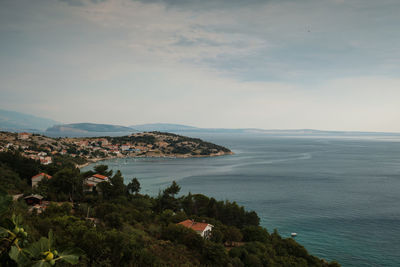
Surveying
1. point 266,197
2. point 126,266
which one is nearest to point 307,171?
point 266,197

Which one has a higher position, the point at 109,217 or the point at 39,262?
the point at 39,262

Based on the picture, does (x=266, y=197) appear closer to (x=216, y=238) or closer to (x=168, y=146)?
(x=216, y=238)

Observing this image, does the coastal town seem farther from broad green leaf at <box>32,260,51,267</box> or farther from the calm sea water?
broad green leaf at <box>32,260,51,267</box>

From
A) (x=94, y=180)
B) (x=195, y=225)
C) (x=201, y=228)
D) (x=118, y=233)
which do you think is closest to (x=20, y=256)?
(x=118, y=233)

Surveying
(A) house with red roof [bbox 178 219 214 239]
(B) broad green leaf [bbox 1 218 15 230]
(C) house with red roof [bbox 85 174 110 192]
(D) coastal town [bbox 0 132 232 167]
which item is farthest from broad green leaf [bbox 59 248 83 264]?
(D) coastal town [bbox 0 132 232 167]

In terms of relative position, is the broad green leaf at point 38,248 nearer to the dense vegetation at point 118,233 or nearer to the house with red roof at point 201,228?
the dense vegetation at point 118,233

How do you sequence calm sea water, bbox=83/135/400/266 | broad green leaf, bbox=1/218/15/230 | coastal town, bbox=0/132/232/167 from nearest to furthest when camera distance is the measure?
1. broad green leaf, bbox=1/218/15/230
2. calm sea water, bbox=83/135/400/266
3. coastal town, bbox=0/132/232/167

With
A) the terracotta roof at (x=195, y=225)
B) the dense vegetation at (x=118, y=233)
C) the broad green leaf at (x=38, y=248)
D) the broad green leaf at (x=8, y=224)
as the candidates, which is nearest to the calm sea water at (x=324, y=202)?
the dense vegetation at (x=118, y=233)
